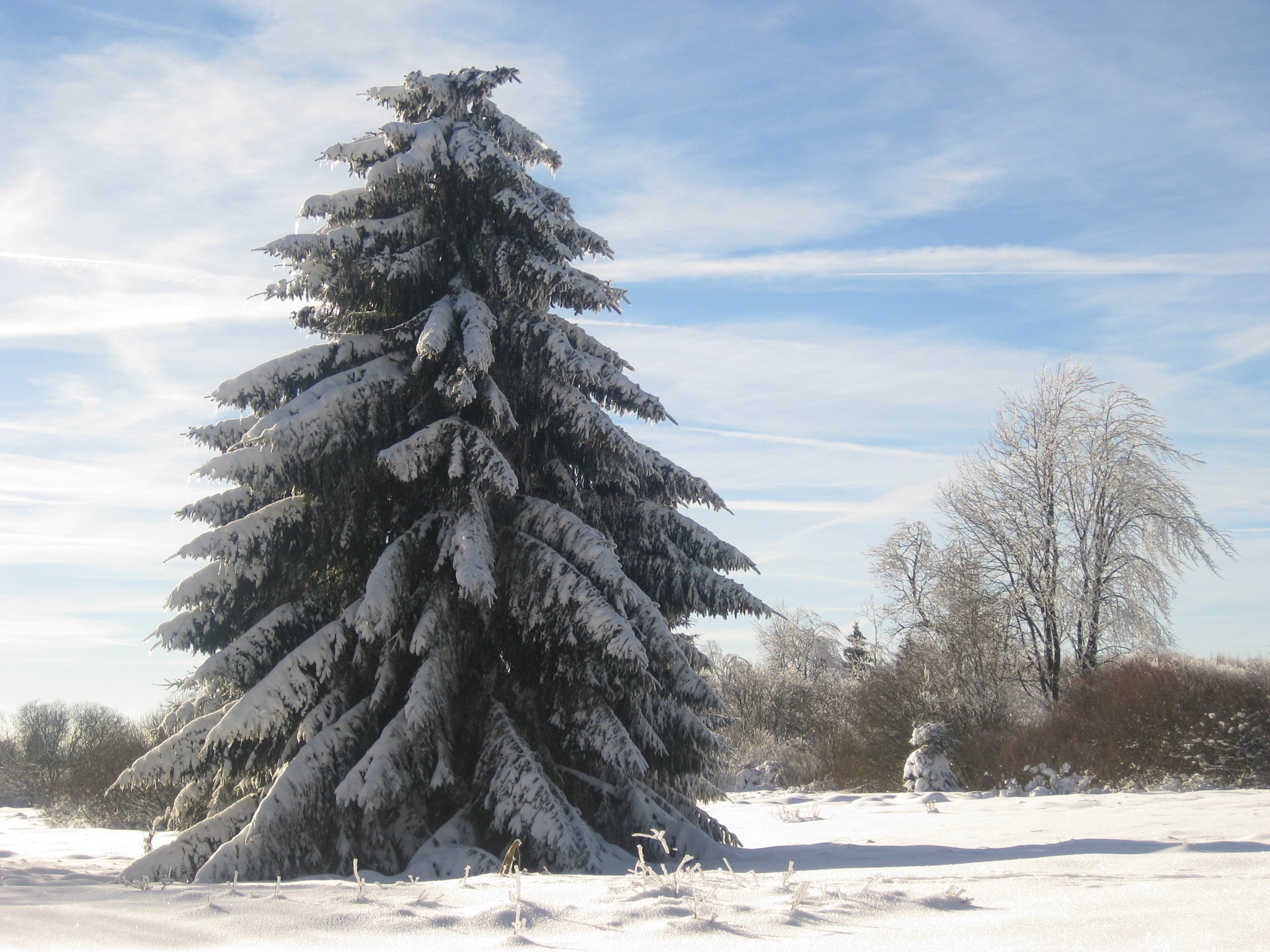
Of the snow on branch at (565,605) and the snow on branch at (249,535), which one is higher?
the snow on branch at (249,535)

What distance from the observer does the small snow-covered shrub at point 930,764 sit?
1537 centimetres

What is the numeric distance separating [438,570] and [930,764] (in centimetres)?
1152

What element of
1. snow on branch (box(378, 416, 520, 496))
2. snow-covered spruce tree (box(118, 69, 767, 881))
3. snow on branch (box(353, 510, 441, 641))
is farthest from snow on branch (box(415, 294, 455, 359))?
snow on branch (box(353, 510, 441, 641))

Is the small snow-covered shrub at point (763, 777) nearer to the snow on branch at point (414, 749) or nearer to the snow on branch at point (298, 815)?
the snow on branch at point (414, 749)

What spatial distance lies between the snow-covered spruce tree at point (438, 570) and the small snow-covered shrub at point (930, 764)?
27.0 ft

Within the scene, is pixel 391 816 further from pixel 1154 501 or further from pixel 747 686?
pixel 747 686

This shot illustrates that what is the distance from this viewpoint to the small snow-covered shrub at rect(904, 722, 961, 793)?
50.4 feet

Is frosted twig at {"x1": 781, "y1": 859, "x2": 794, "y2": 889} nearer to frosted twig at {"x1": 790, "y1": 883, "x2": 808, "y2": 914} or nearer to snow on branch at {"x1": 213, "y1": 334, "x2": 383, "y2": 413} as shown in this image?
frosted twig at {"x1": 790, "y1": 883, "x2": 808, "y2": 914}

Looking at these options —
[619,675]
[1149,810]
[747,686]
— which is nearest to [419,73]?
[619,675]

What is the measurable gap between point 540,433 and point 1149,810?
7509 mm

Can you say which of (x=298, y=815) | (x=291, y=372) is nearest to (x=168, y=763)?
(x=298, y=815)

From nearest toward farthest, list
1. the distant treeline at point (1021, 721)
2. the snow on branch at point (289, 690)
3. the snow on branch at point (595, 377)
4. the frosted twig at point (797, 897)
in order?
the frosted twig at point (797, 897), the snow on branch at point (289, 690), the snow on branch at point (595, 377), the distant treeline at point (1021, 721)

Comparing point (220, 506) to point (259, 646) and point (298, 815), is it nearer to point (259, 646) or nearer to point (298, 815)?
point (259, 646)

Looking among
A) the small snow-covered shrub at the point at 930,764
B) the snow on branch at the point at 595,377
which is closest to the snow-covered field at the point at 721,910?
the snow on branch at the point at 595,377
